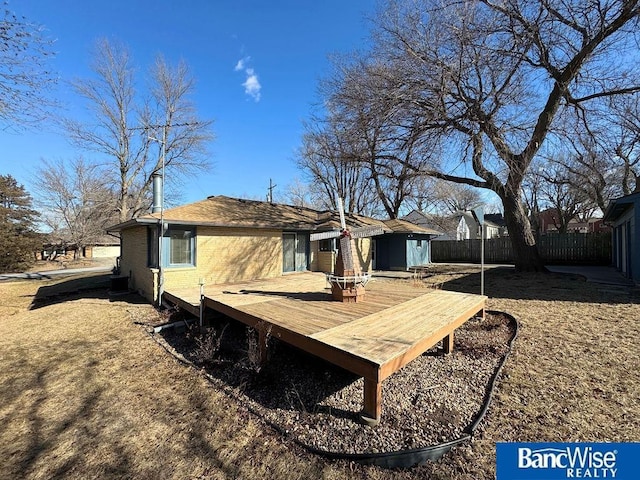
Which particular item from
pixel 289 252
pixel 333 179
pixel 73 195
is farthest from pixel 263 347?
pixel 73 195

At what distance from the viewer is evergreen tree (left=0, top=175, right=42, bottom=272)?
19688 mm

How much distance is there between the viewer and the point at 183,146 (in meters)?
23.1

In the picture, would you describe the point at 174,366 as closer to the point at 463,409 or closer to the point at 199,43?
the point at 463,409

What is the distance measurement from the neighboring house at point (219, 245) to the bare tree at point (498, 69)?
5197mm

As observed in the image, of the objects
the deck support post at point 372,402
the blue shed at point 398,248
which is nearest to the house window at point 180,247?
the deck support post at point 372,402

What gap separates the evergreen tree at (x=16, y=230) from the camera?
19.7 m

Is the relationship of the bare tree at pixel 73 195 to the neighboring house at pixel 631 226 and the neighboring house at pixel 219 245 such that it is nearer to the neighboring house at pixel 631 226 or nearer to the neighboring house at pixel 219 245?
the neighboring house at pixel 219 245

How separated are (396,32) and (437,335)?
10.4m

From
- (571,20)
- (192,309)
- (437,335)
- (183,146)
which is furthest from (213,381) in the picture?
(183,146)

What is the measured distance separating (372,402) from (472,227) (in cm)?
3980

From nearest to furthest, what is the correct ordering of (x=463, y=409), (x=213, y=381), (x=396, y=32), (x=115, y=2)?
(x=463, y=409) → (x=213, y=381) → (x=115, y=2) → (x=396, y=32)

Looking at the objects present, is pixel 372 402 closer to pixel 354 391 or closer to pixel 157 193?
pixel 354 391

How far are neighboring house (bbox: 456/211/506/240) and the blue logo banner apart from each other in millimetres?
32441

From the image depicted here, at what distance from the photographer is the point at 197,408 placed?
3.89 metres
